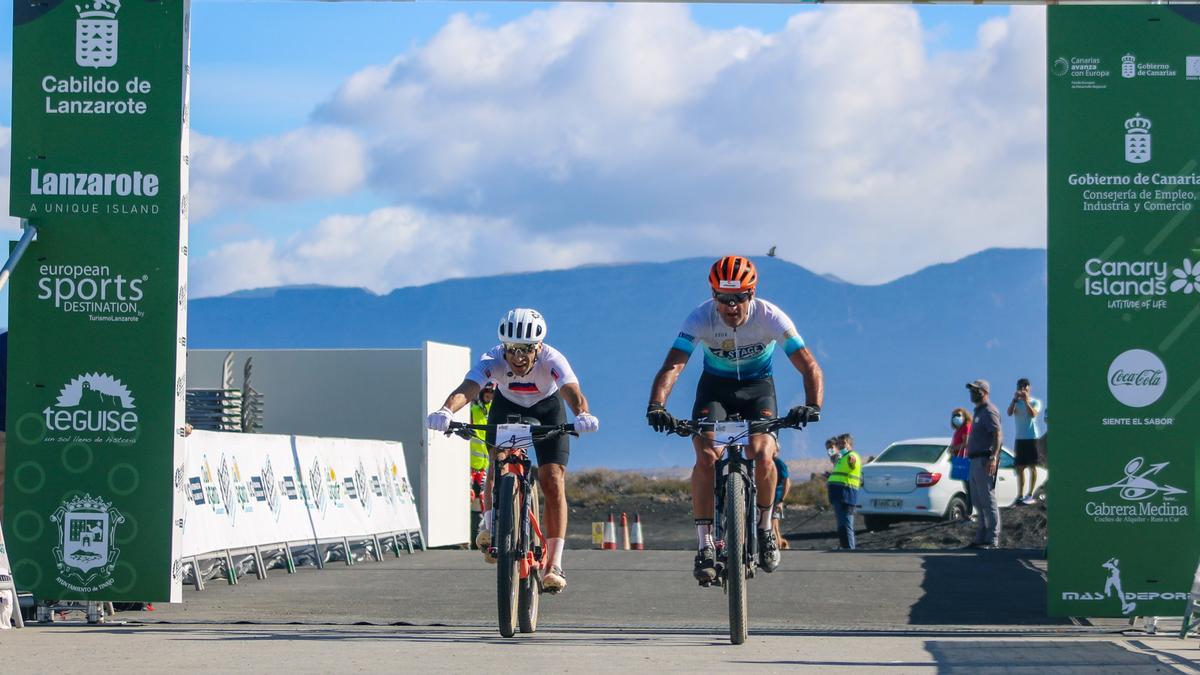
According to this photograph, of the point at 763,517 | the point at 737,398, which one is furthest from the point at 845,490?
the point at 763,517

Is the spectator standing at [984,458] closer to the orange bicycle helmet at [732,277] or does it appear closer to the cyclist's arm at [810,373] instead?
the cyclist's arm at [810,373]

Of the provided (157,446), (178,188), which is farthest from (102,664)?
(178,188)

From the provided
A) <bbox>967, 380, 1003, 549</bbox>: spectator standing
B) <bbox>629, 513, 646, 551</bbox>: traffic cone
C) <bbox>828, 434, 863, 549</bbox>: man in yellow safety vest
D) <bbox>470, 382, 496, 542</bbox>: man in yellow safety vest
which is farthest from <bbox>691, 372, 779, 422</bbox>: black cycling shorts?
<bbox>629, 513, 646, 551</bbox>: traffic cone

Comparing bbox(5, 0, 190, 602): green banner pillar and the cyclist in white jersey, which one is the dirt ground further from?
bbox(5, 0, 190, 602): green banner pillar

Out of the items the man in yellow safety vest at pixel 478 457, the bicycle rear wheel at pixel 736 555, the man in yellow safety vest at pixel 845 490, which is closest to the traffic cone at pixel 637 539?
the man in yellow safety vest at pixel 478 457

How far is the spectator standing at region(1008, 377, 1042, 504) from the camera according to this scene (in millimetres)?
23469

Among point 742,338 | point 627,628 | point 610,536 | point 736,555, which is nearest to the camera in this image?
point 736,555

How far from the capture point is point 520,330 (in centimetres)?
1048

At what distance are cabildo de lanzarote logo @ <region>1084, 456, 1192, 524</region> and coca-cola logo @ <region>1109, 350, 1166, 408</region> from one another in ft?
1.35

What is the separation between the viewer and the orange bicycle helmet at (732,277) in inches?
408

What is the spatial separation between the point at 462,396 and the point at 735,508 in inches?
77.0

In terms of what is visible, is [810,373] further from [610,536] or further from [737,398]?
[610,536]

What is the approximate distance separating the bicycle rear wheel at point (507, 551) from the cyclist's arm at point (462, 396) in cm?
62

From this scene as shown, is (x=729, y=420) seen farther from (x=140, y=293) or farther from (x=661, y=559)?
(x=661, y=559)
